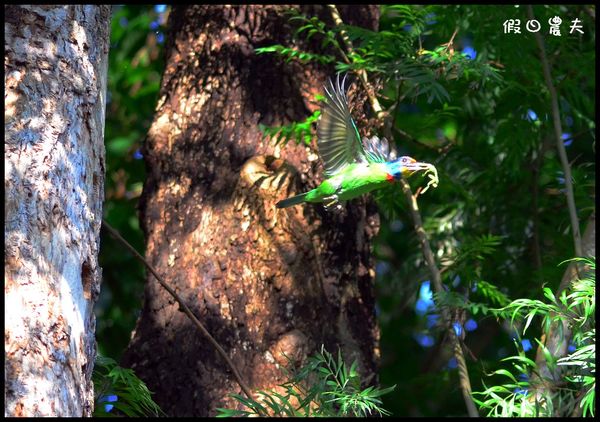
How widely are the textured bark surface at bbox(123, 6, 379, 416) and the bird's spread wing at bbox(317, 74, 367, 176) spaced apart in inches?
18.6

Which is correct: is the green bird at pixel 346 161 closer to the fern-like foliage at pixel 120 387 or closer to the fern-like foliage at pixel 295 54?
the fern-like foliage at pixel 295 54

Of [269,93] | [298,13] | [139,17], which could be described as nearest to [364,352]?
[269,93]

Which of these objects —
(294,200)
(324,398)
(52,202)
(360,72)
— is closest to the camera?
(52,202)

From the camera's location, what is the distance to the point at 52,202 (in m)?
2.09

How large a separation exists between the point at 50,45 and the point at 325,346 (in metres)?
1.39

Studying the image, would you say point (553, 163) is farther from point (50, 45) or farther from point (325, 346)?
→ point (50, 45)

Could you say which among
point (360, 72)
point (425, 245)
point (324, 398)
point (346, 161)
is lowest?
point (324, 398)

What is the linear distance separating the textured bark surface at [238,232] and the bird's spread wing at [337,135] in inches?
18.6

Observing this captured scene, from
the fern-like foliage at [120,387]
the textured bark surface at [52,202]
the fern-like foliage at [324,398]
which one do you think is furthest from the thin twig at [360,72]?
the fern-like foliage at [120,387]

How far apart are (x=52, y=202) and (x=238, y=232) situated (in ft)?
3.46

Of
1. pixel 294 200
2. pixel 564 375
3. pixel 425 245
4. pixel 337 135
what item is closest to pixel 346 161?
pixel 337 135

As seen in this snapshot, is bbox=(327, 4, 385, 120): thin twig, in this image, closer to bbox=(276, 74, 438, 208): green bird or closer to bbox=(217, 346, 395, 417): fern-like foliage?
bbox=(276, 74, 438, 208): green bird

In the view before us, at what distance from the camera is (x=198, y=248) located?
3.11 metres

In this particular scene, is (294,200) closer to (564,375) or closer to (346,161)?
(346,161)
